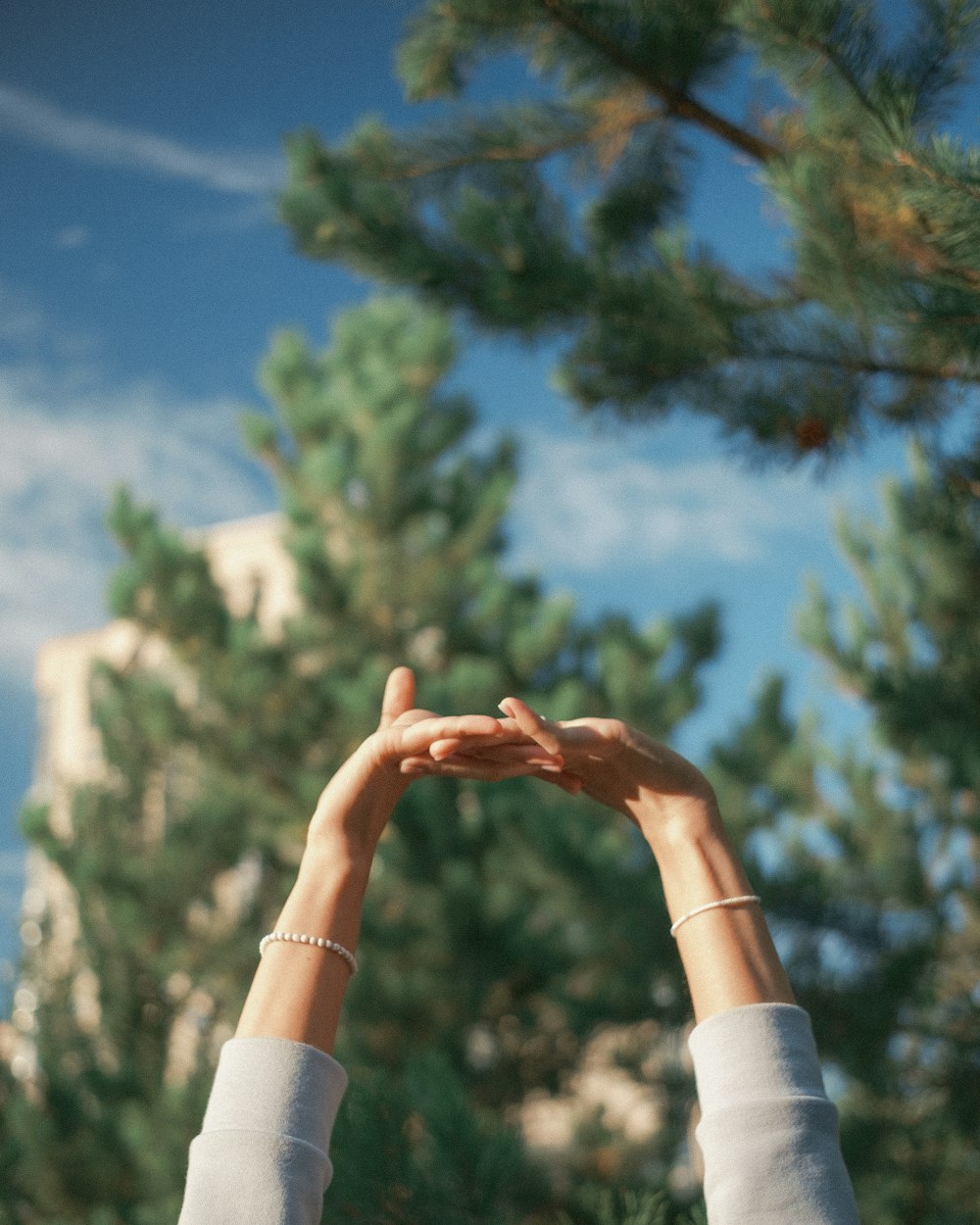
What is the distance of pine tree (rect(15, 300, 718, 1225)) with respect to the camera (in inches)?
189

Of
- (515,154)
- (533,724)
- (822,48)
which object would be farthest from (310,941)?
(515,154)

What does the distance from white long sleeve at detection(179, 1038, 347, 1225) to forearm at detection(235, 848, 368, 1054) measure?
0.06 feet

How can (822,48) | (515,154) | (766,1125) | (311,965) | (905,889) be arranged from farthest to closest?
1. (905,889)
2. (515,154)
3. (822,48)
4. (311,965)
5. (766,1125)

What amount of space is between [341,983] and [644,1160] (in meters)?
4.99

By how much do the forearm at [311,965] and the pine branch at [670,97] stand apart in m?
2.16

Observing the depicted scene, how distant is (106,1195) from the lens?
4.85 m

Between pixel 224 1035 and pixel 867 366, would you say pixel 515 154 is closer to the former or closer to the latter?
pixel 867 366

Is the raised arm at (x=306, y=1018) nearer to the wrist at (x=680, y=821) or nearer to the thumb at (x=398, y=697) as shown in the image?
the thumb at (x=398, y=697)

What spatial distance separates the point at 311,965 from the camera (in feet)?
3.50

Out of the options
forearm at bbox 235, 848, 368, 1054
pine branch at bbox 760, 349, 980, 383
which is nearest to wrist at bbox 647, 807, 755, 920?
forearm at bbox 235, 848, 368, 1054

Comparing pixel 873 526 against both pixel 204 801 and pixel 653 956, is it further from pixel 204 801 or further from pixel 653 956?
pixel 204 801

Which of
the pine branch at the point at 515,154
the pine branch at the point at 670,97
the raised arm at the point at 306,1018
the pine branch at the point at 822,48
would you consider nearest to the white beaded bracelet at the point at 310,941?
the raised arm at the point at 306,1018

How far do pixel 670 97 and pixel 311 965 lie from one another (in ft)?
8.32

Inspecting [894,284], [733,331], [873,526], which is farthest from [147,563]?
[894,284]
